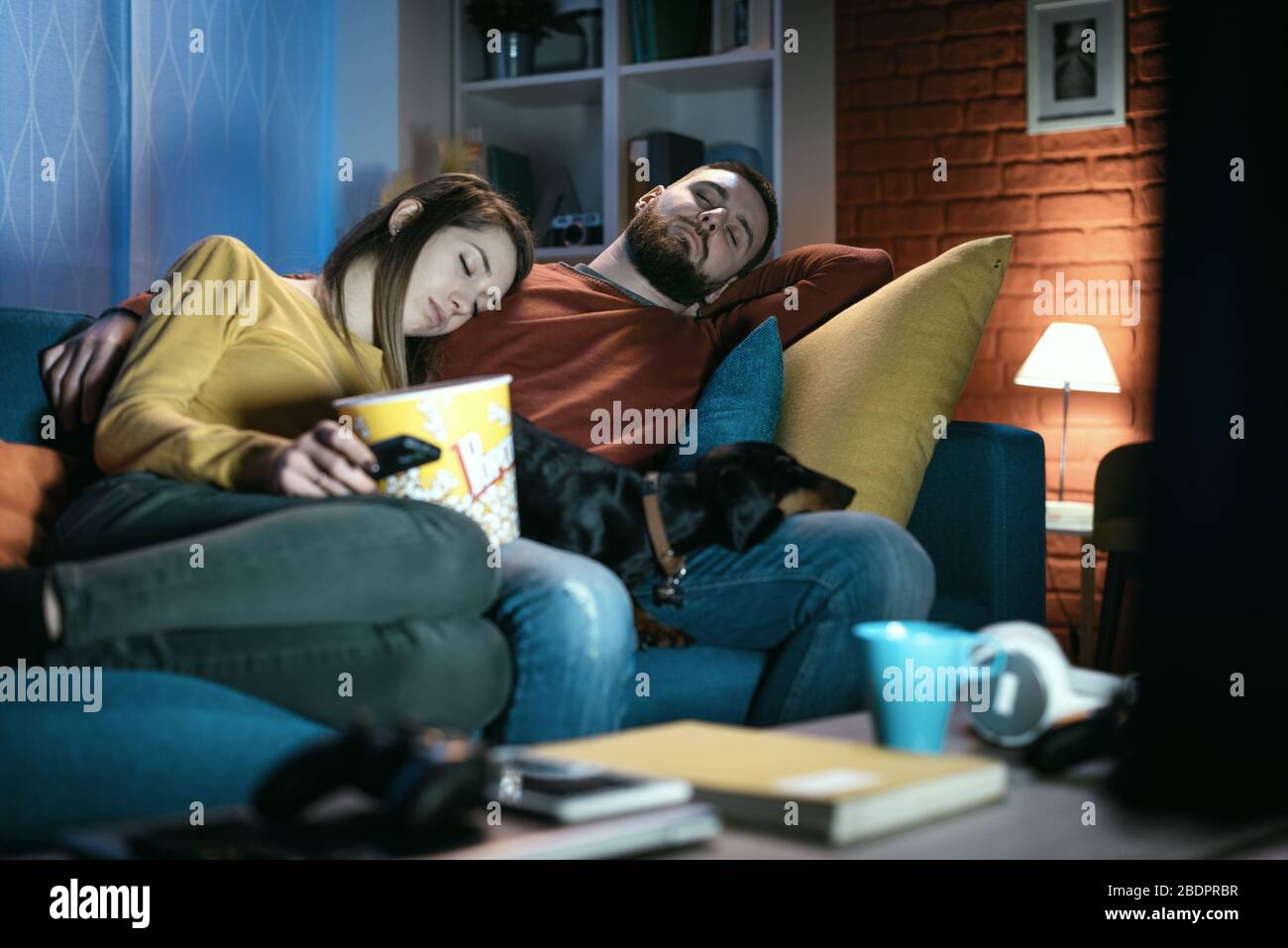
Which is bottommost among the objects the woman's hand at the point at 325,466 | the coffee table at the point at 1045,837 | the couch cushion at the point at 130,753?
the couch cushion at the point at 130,753

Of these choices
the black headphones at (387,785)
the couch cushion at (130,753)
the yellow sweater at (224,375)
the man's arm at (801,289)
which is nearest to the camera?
the black headphones at (387,785)

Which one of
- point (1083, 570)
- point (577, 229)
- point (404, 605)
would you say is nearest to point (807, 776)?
point (404, 605)

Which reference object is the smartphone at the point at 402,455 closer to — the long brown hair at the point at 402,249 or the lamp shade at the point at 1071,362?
the long brown hair at the point at 402,249

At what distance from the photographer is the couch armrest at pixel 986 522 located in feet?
6.21

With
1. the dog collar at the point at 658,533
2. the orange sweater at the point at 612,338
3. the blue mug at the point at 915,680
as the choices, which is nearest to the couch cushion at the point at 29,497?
the orange sweater at the point at 612,338

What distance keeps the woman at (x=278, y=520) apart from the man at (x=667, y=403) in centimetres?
8

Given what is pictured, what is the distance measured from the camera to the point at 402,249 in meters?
1.77

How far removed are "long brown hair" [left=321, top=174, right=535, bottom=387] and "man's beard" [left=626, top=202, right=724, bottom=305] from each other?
0.35m

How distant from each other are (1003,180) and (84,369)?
3.11m

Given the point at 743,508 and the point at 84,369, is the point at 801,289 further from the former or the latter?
the point at 84,369

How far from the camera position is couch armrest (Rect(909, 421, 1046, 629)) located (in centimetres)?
189

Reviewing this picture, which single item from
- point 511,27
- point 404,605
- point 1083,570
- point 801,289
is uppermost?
point 511,27
